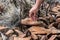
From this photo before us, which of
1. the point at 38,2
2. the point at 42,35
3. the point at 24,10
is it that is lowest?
the point at 42,35

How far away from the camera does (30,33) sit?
142 centimetres

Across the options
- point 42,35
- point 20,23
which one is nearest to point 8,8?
point 20,23

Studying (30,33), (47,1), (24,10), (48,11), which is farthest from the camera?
(47,1)

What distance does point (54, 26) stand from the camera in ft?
4.99

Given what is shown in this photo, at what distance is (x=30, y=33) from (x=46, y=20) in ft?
0.73

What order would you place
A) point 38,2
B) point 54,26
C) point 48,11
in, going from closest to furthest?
point 38,2
point 54,26
point 48,11

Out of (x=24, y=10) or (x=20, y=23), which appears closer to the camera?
(x=20, y=23)

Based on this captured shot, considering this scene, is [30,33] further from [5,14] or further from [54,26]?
[5,14]

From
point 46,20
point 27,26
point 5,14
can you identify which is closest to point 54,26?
point 46,20

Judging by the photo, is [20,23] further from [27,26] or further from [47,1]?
[47,1]

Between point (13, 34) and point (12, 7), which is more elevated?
point (12, 7)

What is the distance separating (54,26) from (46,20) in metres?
0.09

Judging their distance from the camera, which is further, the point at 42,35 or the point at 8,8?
the point at 8,8

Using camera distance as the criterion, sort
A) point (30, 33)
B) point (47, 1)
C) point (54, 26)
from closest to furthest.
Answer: point (30, 33) → point (54, 26) → point (47, 1)
